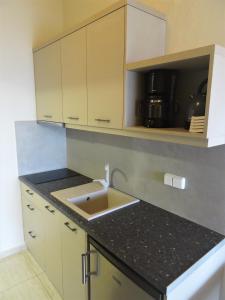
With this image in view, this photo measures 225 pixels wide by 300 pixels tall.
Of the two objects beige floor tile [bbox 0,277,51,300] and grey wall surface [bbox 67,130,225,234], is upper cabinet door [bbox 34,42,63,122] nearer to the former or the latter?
grey wall surface [bbox 67,130,225,234]

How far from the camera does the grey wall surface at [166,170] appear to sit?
1.26 m

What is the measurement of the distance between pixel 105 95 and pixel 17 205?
1697 millimetres

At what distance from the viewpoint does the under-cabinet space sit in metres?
0.94

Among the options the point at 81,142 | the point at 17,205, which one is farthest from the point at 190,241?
the point at 17,205

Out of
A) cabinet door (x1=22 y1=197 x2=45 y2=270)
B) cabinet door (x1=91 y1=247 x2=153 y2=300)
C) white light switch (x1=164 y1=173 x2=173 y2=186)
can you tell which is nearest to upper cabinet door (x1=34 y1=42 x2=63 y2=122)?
cabinet door (x1=22 y1=197 x2=45 y2=270)

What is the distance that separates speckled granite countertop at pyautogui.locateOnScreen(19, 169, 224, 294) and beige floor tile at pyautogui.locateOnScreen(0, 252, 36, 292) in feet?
3.27

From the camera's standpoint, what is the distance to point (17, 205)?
2393 mm

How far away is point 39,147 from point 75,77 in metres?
1.08

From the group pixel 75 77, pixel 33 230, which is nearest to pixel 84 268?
pixel 33 230

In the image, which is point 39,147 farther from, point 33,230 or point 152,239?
point 152,239

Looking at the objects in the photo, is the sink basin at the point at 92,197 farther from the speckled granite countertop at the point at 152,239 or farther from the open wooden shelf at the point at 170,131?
the open wooden shelf at the point at 170,131

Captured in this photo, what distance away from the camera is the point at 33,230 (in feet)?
7.18

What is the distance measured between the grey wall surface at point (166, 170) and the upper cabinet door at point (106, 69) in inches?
14.7

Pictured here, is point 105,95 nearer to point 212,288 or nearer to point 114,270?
point 114,270
